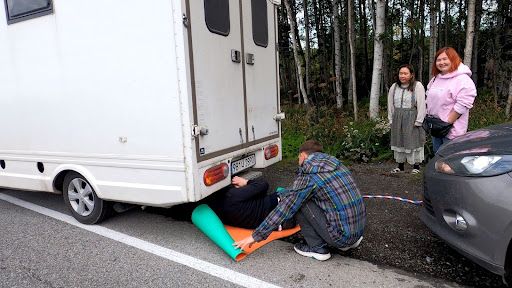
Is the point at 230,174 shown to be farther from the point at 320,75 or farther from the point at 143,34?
the point at 320,75

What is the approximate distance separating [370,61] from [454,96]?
13818 mm

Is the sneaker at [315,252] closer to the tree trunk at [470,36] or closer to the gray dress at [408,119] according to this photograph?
the gray dress at [408,119]

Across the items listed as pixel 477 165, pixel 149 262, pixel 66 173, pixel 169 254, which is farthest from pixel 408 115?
pixel 66 173

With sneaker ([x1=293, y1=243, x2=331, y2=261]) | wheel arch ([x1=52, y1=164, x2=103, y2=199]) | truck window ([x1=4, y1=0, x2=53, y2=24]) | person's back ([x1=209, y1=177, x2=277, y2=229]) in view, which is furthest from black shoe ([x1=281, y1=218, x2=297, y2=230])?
truck window ([x1=4, y1=0, x2=53, y2=24])

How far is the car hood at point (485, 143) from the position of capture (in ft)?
9.00

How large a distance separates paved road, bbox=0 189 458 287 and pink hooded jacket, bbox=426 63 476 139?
222 cm

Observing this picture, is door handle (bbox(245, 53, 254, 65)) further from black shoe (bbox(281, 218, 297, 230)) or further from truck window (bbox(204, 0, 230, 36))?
black shoe (bbox(281, 218, 297, 230))

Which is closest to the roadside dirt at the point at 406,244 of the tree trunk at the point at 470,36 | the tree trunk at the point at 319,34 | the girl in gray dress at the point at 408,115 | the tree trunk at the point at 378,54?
the girl in gray dress at the point at 408,115

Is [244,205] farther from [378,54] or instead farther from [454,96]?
[378,54]

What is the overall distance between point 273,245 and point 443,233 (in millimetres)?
1485

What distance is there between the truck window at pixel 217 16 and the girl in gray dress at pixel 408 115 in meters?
2.71

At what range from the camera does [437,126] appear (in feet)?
15.0

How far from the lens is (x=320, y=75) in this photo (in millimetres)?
16203

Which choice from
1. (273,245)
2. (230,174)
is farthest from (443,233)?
(230,174)
